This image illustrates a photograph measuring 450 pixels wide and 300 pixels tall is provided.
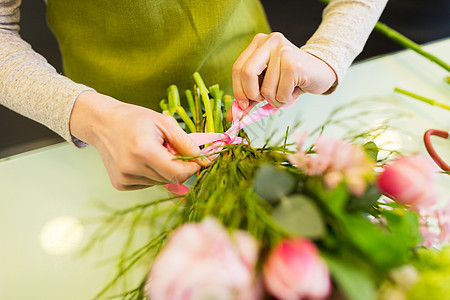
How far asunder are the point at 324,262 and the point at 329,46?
436 mm

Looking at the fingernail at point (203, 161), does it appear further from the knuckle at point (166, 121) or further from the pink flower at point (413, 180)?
the pink flower at point (413, 180)

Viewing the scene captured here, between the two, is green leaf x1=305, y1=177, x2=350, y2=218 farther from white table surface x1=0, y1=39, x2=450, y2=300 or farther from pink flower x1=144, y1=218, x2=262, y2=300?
white table surface x1=0, y1=39, x2=450, y2=300

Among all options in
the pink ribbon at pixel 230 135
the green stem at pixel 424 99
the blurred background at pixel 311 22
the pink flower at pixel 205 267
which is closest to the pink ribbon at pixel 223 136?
the pink ribbon at pixel 230 135

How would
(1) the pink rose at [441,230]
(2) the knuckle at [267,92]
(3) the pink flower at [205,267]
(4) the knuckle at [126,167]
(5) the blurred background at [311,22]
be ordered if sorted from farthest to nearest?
(5) the blurred background at [311,22]
(2) the knuckle at [267,92]
(4) the knuckle at [126,167]
(1) the pink rose at [441,230]
(3) the pink flower at [205,267]

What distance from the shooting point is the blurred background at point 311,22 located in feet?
3.94

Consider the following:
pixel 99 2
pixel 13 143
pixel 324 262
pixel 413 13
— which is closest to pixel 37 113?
pixel 99 2

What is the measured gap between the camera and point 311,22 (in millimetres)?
1277

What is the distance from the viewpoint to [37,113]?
465mm

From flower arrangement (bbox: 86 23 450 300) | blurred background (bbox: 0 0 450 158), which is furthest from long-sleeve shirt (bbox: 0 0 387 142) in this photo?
blurred background (bbox: 0 0 450 158)

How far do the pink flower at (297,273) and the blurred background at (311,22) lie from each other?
1131mm

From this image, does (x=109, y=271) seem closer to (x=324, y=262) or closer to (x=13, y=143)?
(x=324, y=262)

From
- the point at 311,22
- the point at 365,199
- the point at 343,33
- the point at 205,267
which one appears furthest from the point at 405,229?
the point at 311,22

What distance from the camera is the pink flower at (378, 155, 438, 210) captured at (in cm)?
24

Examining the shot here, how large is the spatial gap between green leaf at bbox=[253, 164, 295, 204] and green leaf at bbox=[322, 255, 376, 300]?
6cm
